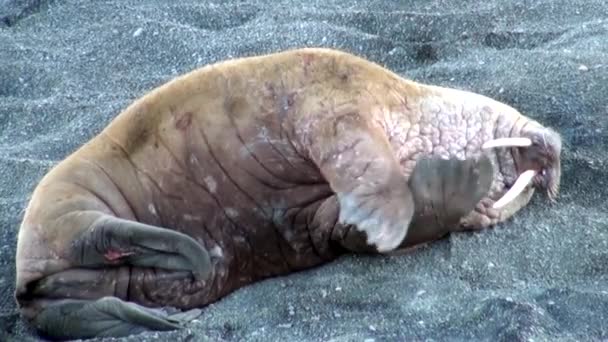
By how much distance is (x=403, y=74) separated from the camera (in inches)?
217

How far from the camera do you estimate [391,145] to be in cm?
423

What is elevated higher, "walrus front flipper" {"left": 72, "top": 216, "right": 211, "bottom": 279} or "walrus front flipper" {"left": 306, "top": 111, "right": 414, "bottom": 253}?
"walrus front flipper" {"left": 306, "top": 111, "right": 414, "bottom": 253}

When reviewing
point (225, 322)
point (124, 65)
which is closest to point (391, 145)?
point (225, 322)

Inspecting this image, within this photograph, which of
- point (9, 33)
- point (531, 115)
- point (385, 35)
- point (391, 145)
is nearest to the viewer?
point (391, 145)

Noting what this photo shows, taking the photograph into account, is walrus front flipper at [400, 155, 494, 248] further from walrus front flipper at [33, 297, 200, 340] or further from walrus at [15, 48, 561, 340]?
walrus front flipper at [33, 297, 200, 340]

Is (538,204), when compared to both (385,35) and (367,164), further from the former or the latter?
(385,35)

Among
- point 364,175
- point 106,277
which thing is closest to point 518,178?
point 364,175

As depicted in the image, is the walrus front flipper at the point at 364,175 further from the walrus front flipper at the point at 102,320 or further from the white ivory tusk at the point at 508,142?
the walrus front flipper at the point at 102,320

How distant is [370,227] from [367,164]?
20 centimetres

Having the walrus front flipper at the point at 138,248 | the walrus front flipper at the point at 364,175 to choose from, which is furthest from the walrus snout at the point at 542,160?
the walrus front flipper at the point at 138,248

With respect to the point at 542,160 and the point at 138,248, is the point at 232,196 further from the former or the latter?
the point at 542,160

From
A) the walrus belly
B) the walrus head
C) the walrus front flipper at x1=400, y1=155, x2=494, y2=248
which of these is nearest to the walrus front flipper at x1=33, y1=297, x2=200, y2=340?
the walrus belly

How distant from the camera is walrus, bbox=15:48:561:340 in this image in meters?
4.04

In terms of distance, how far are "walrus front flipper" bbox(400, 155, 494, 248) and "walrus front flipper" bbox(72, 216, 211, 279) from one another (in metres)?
0.68
